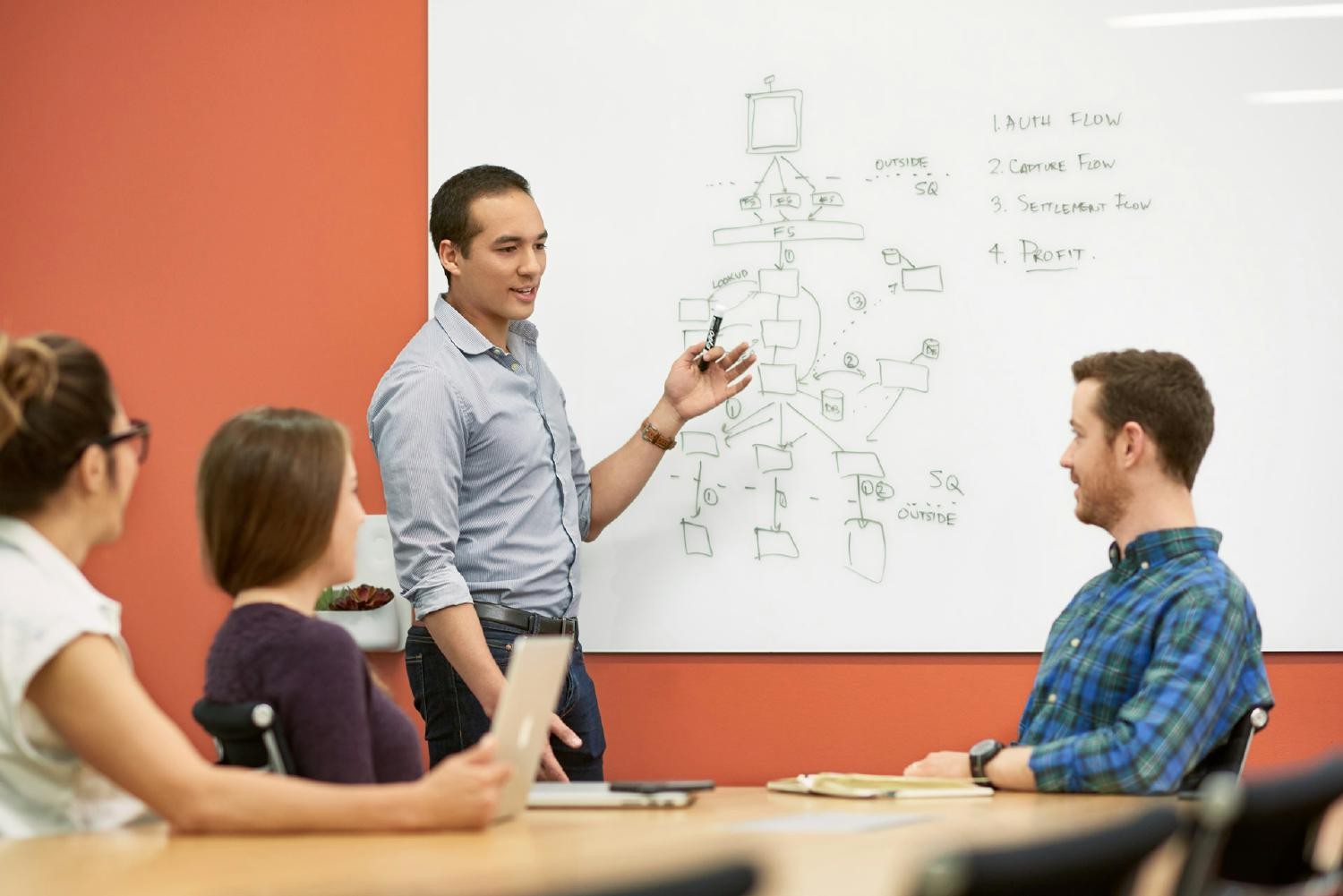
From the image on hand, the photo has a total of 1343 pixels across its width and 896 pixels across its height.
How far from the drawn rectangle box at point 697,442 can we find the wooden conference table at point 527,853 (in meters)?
1.47

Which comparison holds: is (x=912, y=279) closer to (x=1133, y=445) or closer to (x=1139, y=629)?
(x=1133, y=445)

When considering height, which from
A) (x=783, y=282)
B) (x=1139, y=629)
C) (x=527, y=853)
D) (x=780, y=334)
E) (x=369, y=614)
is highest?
(x=783, y=282)

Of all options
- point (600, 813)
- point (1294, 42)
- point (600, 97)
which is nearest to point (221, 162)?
point (600, 97)

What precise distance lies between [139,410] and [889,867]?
263 cm

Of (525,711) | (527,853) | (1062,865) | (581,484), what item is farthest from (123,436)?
(581,484)

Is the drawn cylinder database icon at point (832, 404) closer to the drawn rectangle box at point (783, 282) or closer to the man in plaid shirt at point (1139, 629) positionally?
the drawn rectangle box at point (783, 282)

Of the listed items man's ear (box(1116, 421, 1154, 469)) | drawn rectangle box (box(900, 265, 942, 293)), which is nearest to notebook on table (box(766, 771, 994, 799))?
man's ear (box(1116, 421, 1154, 469))

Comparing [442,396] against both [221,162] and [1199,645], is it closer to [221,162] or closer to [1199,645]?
[221,162]

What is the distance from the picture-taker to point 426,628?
9.63 feet

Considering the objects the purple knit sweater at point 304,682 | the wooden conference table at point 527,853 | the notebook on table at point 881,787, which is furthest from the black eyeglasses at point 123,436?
the notebook on table at point 881,787

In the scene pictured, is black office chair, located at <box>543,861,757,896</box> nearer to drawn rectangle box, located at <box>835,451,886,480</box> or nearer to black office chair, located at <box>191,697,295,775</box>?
black office chair, located at <box>191,697,295,775</box>

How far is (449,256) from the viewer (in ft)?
10.1

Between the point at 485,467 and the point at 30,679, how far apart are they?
4.59 ft

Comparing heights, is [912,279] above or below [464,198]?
below
